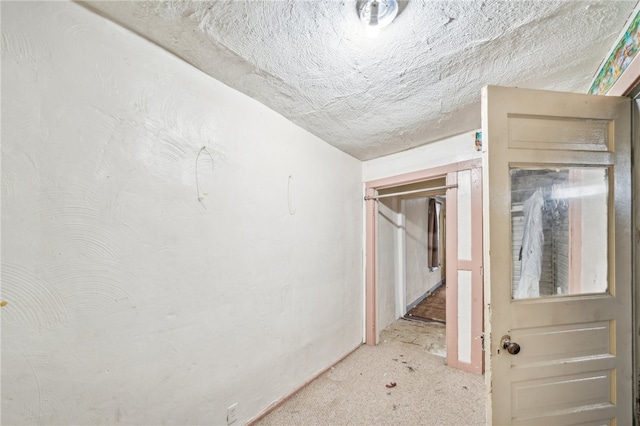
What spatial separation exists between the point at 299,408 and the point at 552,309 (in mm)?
1773

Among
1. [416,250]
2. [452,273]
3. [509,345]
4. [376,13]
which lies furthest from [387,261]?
[376,13]

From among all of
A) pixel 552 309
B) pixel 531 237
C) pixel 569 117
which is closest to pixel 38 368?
pixel 552 309

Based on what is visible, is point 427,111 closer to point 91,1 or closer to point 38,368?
point 91,1

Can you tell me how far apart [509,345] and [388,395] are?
1.34m

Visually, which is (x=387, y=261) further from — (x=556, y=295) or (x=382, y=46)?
(x=382, y=46)

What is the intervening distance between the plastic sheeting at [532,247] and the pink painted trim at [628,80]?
0.55 metres

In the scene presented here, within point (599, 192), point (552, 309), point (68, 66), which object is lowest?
point (552, 309)

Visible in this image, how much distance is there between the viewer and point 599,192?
118cm

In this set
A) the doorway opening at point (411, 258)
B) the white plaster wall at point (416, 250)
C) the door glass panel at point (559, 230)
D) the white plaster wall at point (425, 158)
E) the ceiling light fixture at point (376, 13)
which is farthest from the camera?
the white plaster wall at point (416, 250)

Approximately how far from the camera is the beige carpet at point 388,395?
1741 mm

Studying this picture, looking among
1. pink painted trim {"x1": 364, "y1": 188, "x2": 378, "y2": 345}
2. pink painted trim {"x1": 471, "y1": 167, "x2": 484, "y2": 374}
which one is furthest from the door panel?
pink painted trim {"x1": 364, "y1": 188, "x2": 378, "y2": 345}

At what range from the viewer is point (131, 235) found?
1119mm

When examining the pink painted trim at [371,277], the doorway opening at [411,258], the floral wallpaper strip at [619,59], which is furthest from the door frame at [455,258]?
the floral wallpaper strip at [619,59]

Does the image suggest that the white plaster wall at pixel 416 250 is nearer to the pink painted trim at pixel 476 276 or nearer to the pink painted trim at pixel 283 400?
the pink painted trim at pixel 476 276
